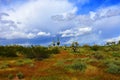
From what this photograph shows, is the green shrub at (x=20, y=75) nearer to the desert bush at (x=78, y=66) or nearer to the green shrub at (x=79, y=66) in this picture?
the desert bush at (x=78, y=66)

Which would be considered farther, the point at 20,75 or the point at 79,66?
the point at 79,66

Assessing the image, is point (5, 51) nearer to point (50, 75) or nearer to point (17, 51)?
point (17, 51)

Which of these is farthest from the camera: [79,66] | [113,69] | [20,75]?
[79,66]

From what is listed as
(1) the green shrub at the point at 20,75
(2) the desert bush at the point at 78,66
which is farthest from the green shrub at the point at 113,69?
(1) the green shrub at the point at 20,75

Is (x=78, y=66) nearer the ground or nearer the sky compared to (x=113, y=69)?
nearer the sky

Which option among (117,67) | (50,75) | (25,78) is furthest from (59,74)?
(117,67)

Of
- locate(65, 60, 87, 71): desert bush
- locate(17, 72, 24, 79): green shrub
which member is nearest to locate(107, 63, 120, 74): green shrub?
locate(65, 60, 87, 71): desert bush

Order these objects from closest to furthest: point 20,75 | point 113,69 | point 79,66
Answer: point 20,75
point 113,69
point 79,66

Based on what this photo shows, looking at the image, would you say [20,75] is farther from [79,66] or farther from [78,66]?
[79,66]

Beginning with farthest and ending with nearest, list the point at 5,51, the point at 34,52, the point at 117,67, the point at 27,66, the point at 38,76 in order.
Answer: the point at 5,51, the point at 34,52, the point at 27,66, the point at 117,67, the point at 38,76

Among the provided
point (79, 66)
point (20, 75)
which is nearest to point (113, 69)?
point (79, 66)

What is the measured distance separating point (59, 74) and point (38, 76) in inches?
102

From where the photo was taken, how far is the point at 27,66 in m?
39.4

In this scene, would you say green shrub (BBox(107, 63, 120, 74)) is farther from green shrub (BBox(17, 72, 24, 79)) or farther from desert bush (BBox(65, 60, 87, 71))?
green shrub (BBox(17, 72, 24, 79))
